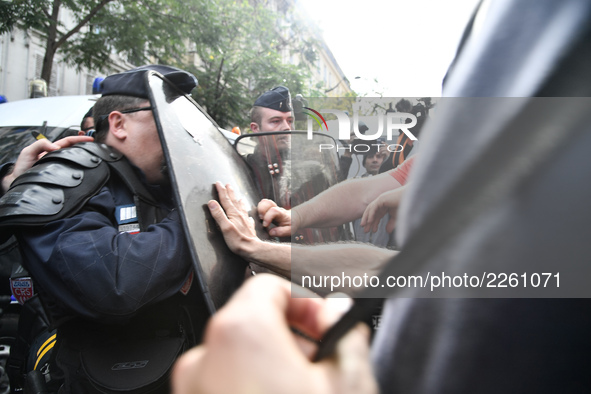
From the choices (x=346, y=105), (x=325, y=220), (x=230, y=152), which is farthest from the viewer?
(x=230, y=152)

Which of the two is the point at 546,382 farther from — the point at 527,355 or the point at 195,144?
the point at 195,144

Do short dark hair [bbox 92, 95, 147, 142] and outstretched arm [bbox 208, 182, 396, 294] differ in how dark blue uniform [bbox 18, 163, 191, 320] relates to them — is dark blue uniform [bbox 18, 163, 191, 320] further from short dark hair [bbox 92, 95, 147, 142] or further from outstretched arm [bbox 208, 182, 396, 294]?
short dark hair [bbox 92, 95, 147, 142]

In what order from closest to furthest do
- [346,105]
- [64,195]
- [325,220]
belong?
[346,105], [325,220], [64,195]

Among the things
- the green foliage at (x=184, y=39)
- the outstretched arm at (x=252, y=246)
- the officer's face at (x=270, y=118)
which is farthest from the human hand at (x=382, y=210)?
the green foliage at (x=184, y=39)

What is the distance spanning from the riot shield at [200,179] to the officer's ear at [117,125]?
248 millimetres

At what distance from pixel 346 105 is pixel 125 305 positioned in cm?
95

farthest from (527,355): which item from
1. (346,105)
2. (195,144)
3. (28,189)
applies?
(28,189)

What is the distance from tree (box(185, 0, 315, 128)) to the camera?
916 cm

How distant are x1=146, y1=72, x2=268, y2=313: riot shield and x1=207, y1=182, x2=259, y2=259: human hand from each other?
0.02 meters

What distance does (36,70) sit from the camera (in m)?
12.7

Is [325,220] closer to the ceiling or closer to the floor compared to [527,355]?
closer to the ceiling

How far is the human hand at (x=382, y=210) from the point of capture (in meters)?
0.59

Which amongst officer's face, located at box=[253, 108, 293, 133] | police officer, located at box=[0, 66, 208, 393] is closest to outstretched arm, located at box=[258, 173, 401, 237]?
police officer, located at box=[0, 66, 208, 393]

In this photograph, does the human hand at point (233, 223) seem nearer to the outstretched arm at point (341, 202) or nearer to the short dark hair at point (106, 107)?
the outstretched arm at point (341, 202)
